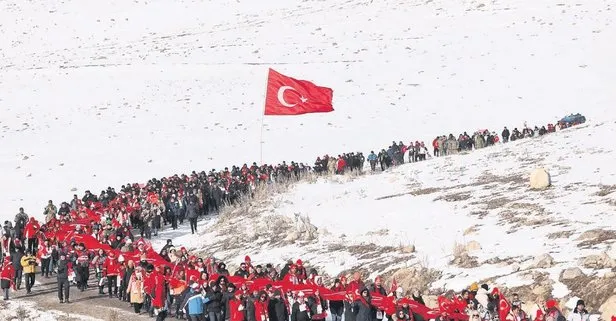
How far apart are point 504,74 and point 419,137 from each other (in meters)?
12.9

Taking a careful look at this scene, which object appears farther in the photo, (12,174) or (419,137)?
(419,137)

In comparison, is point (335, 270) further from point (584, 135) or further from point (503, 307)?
point (584, 135)

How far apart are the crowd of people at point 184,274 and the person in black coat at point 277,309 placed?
20 millimetres

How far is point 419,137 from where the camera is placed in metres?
51.5

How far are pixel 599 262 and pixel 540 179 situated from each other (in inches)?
354

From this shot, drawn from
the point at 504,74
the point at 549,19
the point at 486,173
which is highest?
the point at 549,19

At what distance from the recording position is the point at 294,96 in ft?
113

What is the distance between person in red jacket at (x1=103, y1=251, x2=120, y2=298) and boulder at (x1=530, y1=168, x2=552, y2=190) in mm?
11653

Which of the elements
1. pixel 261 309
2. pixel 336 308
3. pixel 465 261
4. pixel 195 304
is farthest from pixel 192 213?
pixel 261 309

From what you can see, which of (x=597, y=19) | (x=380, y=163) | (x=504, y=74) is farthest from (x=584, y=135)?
(x=597, y=19)

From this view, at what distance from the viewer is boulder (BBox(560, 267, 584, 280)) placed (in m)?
18.1

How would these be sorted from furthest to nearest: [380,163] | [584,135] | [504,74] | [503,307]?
[504,74]
[380,163]
[584,135]
[503,307]

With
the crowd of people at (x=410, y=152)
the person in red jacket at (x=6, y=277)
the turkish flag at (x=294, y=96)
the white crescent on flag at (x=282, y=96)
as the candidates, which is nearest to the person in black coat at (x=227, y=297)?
the person in red jacket at (x=6, y=277)

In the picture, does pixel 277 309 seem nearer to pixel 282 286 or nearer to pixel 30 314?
pixel 282 286
